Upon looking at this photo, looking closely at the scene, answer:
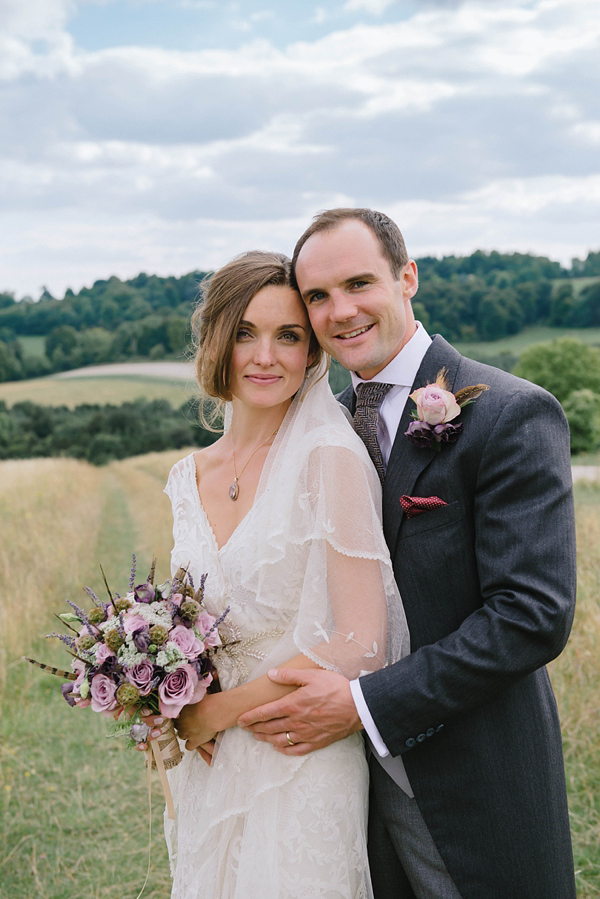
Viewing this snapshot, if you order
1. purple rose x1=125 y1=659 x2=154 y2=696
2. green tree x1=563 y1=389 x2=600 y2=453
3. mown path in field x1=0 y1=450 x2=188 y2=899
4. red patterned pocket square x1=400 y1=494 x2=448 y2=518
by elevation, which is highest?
red patterned pocket square x1=400 y1=494 x2=448 y2=518

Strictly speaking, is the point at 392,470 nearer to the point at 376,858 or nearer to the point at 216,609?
the point at 216,609

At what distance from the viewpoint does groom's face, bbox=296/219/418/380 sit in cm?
282

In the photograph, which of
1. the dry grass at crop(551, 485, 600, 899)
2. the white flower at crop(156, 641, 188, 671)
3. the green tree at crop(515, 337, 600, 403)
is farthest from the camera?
the green tree at crop(515, 337, 600, 403)

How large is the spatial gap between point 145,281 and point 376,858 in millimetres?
45765

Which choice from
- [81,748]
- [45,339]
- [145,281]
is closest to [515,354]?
[145,281]

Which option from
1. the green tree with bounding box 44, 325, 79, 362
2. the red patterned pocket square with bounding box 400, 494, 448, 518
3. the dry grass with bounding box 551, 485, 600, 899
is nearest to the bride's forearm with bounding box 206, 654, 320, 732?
the red patterned pocket square with bounding box 400, 494, 448, 518

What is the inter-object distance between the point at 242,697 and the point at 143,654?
1.40ft

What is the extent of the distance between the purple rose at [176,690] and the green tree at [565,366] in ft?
159

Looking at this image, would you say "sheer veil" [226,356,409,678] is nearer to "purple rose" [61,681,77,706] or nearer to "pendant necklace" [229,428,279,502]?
"pendant necklace" [229,428,279,502]

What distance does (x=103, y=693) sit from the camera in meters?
2.46

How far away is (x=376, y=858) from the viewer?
8.96ft

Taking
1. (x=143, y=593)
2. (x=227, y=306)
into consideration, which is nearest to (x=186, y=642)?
(x=143, y=593)

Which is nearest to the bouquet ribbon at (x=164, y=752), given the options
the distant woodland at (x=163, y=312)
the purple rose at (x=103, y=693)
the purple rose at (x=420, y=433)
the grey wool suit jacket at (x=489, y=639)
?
the purple rose at (x=103, y=693)

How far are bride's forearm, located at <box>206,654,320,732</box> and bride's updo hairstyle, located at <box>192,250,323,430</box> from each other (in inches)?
46.0
